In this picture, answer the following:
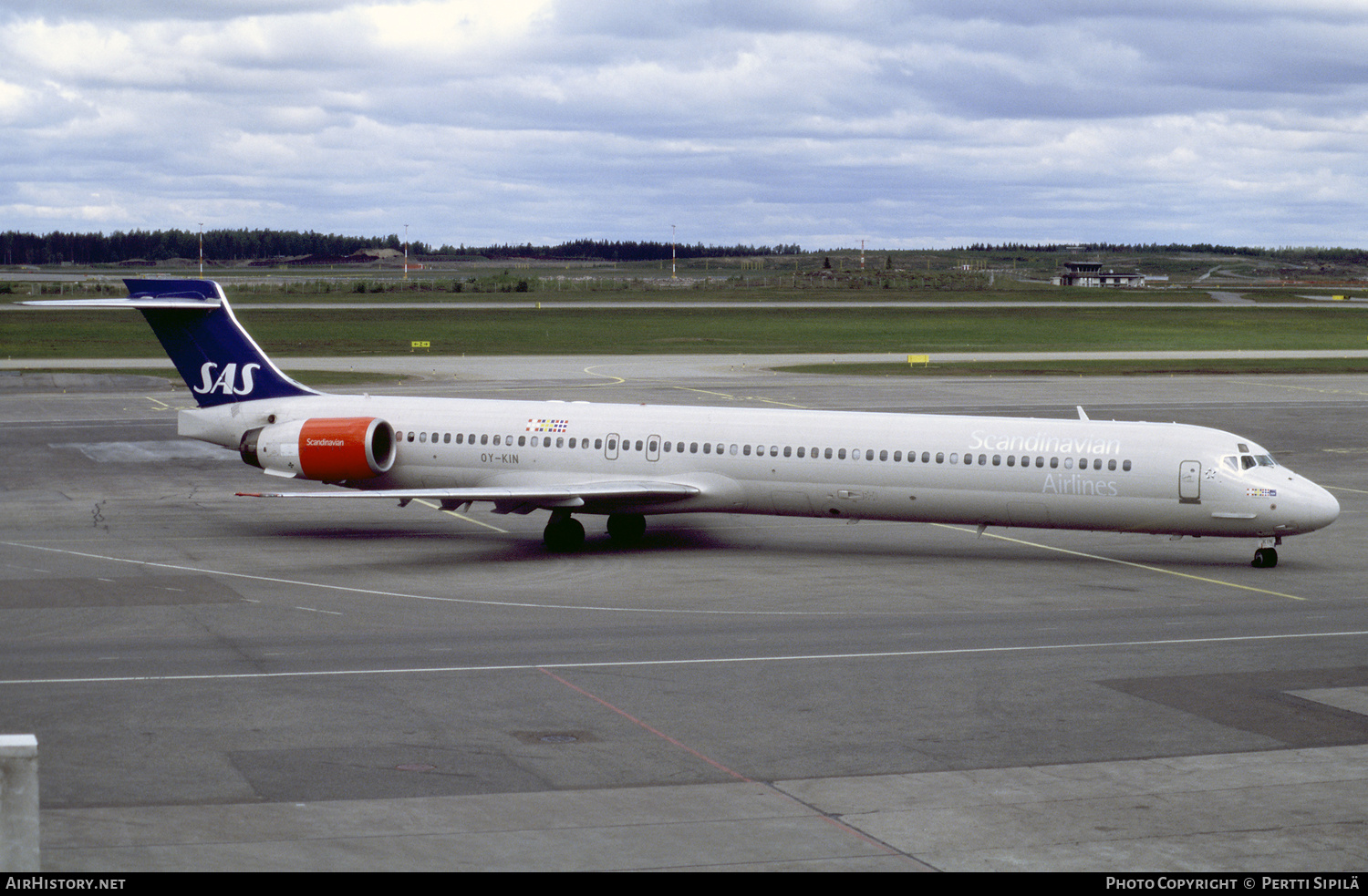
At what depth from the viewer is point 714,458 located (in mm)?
33719

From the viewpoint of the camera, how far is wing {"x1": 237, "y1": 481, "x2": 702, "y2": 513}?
32.3 metres

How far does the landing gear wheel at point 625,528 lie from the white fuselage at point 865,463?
676 mm

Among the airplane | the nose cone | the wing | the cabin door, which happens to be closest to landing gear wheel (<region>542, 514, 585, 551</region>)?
the airplane

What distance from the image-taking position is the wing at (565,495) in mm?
32312

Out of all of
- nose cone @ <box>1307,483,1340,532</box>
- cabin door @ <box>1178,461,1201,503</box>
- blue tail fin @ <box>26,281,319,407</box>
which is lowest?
nose cone @ <box>1307,483,1340,532</box>

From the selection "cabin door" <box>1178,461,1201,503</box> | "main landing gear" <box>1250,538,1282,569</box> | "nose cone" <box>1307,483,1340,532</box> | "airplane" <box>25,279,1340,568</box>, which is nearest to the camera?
"nose cone" <box>1307,483,1340,532</box>

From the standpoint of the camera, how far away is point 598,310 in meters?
138

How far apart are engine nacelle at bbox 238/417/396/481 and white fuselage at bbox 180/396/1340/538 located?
1.99ft

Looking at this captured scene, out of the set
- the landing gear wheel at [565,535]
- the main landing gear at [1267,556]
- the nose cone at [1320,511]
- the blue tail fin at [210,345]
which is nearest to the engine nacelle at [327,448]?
the blue tail fin at [210,345]

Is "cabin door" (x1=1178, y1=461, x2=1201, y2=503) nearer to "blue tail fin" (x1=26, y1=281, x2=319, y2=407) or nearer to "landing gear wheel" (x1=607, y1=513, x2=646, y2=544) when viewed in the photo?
"landing gear wheel" (x1=607, y1=513, x2=646, y2=544)

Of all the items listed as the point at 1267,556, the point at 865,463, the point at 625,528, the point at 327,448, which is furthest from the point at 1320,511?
the point at 327,448

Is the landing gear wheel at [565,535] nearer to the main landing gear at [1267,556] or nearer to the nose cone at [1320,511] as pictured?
the main landing gear at [1267,556]

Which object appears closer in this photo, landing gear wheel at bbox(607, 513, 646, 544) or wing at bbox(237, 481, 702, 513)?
wing at bbox(237, 481, 702, 513)
